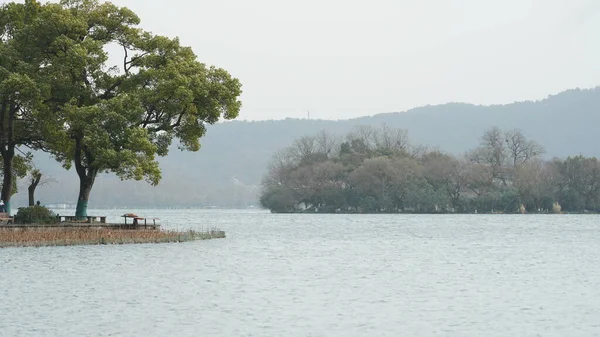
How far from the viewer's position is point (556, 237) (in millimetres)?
76750

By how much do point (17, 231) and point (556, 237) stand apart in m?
47.0

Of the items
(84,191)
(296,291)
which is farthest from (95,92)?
(296,291)

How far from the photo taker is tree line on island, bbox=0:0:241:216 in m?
59.2

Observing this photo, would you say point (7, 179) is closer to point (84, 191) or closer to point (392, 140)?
point (84, 191)

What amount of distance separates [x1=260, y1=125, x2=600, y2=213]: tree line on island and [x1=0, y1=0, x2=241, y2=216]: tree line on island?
279 feet

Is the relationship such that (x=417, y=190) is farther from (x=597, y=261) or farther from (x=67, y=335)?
(x=67, y=335)

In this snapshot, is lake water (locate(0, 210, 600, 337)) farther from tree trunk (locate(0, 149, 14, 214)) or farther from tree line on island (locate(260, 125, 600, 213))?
tree line on island (locate(260, 125, 600, 213))

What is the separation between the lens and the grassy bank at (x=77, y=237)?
173 feet

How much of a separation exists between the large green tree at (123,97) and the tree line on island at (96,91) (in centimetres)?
8

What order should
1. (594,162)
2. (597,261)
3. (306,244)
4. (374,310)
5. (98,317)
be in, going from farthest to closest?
(594,162) → (306,244) → (597,261) → (374,310) → (98,317)

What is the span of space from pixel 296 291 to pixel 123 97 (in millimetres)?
30778

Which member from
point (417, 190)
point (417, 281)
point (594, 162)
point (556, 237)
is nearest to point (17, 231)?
point (417, 281)

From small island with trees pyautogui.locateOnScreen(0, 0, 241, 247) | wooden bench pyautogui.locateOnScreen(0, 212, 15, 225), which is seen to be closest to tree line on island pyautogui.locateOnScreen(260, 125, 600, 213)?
small island with trees pyautogui.locateOnScreen(0, 0, 241, 247)

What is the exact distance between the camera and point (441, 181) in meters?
148
